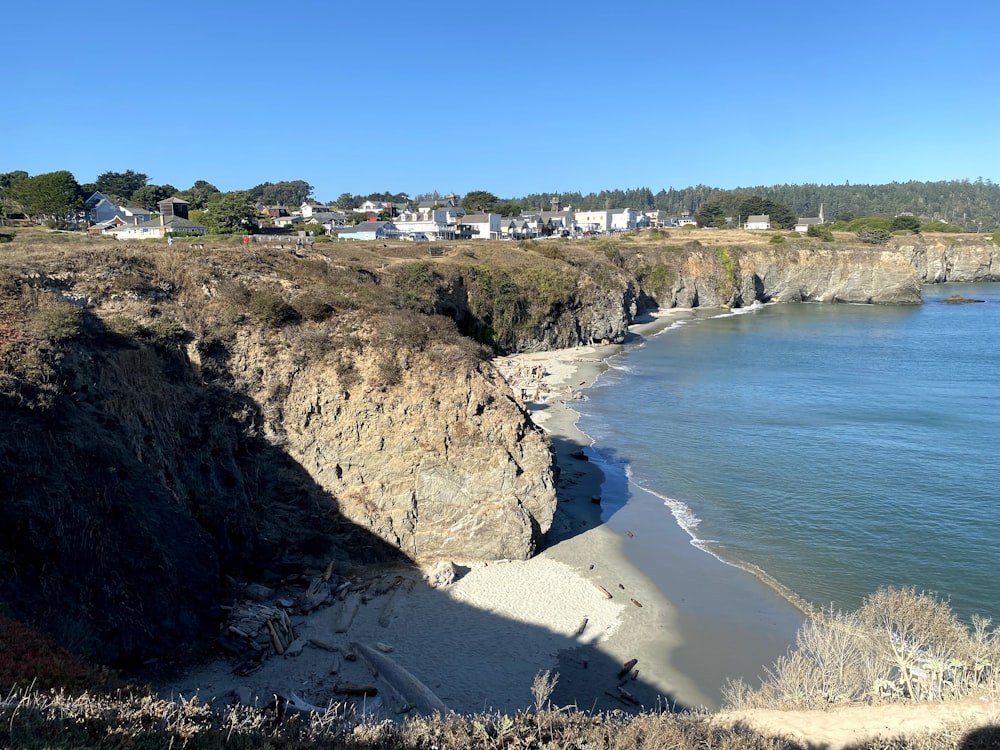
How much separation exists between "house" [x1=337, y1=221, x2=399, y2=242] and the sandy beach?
79.6m

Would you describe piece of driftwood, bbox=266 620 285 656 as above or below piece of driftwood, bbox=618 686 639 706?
above

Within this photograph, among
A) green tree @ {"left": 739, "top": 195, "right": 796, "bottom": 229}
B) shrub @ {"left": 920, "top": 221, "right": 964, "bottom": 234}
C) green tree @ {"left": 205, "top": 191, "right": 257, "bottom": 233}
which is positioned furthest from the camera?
green tree @ {"left": 739, "top": 195, "right": 796, "bottom": 229}

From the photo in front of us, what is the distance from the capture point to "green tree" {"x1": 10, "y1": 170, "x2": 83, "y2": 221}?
71.5 m

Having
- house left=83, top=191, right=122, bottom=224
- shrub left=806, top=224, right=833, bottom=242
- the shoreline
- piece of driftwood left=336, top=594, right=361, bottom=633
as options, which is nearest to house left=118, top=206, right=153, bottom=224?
house left=83, top=191, right=122, bottom=224

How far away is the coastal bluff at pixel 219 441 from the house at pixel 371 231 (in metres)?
66.1

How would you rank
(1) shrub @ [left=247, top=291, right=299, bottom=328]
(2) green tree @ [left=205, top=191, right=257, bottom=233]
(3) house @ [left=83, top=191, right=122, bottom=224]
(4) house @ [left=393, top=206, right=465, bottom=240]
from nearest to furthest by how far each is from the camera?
(1) shrub @ [left=247, top=291, right=299, bottom=328] < (2) green tree @ [left=205, top=191, right=257, bottom=233] < (3) house @ [left=83, top=191, right=122, bottom=224] < (4) house @ [left=393, top=206, right=465, bottom=240]

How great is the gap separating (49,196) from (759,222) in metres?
144

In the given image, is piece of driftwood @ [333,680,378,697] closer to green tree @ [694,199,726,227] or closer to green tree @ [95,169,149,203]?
green tree @ [95,169,149,203]

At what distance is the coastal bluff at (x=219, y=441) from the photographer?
16672 mm

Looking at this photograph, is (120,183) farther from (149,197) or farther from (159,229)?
(159,229)

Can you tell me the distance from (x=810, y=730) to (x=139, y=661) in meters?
15.5

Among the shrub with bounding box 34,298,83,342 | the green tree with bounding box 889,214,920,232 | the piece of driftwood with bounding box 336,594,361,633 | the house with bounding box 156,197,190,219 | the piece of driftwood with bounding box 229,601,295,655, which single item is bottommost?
the piece of driftwood with bounding box 336,594,361,633

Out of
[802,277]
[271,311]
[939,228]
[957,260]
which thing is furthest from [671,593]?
[939,228]

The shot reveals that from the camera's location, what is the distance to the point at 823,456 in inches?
1380
